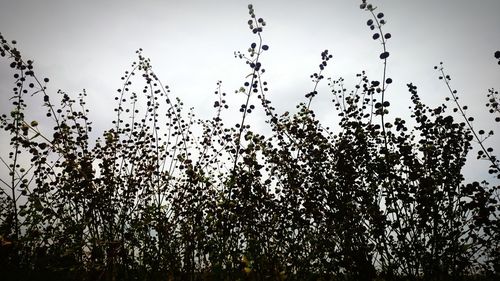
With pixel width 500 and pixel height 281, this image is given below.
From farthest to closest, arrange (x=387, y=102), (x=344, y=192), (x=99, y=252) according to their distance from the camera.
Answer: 1. (x=344, y=192)
2. (x=387, y=102)
3. (x=99, y=252)

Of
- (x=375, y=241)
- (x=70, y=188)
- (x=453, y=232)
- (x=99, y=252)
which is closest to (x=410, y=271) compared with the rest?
(x=375, y=241)

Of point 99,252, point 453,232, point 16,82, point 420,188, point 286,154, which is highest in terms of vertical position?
point 16,82

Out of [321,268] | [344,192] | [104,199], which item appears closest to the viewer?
[321,268]

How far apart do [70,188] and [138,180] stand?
1.37m

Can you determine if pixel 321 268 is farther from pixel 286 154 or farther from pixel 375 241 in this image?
pixel 286 154

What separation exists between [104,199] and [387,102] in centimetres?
514

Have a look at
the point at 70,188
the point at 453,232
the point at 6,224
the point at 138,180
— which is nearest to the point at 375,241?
the point at 453,232

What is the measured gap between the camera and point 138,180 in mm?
5992

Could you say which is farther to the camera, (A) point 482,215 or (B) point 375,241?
(B) point 375,241

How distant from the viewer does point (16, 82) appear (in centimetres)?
416

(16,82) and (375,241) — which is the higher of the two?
(16,82)

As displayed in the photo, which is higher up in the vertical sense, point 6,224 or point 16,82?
point 16,82

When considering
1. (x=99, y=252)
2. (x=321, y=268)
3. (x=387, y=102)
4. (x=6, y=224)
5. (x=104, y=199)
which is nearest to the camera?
(x=99, y=252)

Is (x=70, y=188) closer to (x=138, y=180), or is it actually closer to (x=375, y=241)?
(x=138, y=180)
